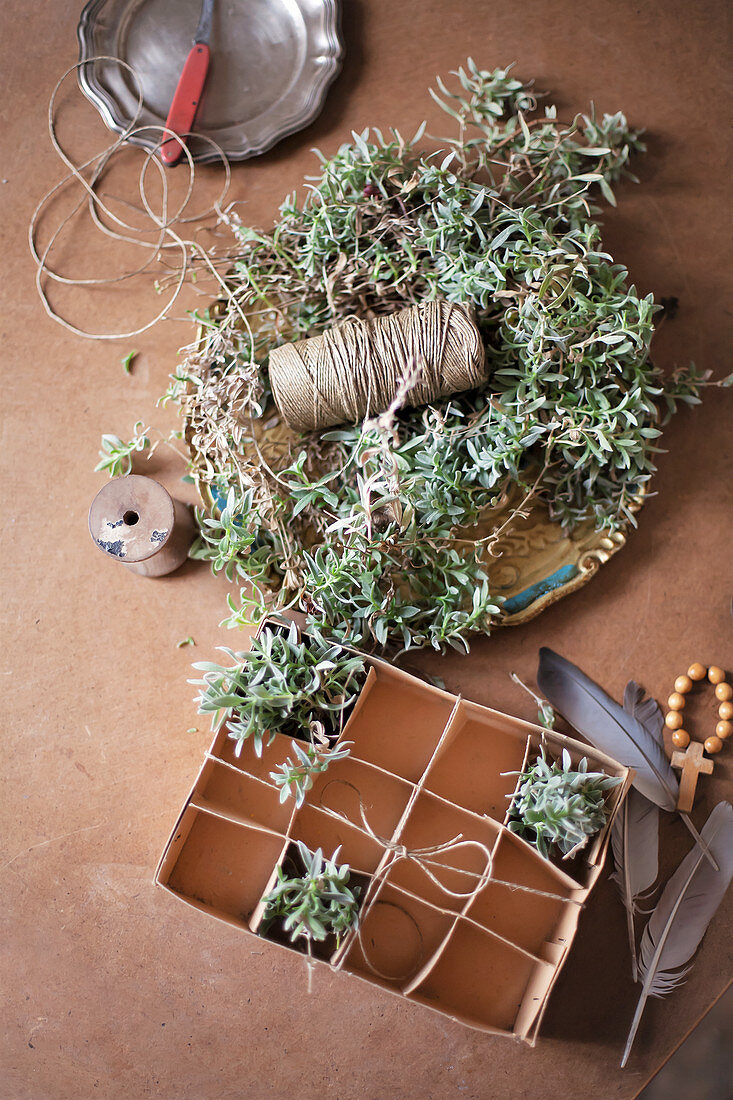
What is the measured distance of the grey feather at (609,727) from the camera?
126 centimetres

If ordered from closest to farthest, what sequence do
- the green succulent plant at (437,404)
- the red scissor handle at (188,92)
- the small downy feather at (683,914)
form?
the green succulent plant at (437,404), the small downy feather at (683,914), the red scissor handle at (188,92)

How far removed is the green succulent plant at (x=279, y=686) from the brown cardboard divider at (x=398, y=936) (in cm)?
34

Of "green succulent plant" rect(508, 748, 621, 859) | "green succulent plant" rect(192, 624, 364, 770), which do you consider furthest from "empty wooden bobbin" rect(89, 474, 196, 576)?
"green succulent plant" rect(508, 748, 621, 859)

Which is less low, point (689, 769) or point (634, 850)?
point (689, 769)

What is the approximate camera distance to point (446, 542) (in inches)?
47.2

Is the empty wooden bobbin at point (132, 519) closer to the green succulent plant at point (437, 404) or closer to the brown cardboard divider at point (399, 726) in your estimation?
the green succulent plant at point (437, 404)

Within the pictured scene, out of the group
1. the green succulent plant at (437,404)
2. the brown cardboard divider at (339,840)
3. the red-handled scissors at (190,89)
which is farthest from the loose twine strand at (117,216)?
the brown cardboard divider at (339,840)

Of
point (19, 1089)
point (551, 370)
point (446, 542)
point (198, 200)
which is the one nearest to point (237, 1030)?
point (19, 1089)

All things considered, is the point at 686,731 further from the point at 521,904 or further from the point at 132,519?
the point at 132,519

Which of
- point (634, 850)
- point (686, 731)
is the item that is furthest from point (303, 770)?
point (686, 731)

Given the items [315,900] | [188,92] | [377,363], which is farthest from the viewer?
[188,92]

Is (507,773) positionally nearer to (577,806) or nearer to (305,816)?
(577,806)

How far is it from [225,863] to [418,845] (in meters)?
0.32

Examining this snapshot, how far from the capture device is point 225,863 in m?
1.19
